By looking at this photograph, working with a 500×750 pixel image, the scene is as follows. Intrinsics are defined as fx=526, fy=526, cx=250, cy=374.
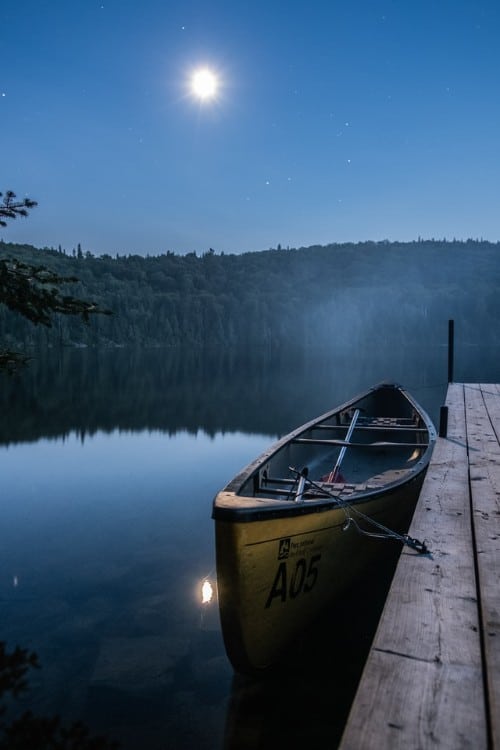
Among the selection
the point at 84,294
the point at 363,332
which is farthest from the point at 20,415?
the point at 363,332

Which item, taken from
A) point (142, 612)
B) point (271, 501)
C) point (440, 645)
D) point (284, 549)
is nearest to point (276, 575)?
point (284, 549)

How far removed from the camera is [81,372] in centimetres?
6612

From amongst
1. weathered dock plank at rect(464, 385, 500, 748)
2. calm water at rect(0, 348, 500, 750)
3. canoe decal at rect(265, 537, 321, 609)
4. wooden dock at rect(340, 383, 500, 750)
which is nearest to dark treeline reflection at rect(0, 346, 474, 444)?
calm water at rect(0, 348, 500, 750)

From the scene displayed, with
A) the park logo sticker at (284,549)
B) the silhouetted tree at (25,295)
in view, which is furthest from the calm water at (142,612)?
the silhouetted tree at (25,295)

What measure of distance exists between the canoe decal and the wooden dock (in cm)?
113

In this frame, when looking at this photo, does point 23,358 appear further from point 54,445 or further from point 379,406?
point 54,445

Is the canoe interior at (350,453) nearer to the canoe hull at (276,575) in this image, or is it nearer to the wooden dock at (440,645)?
the canoe hull at (276,575)

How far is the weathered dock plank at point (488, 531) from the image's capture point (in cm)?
293

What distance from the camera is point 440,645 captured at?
326 cm

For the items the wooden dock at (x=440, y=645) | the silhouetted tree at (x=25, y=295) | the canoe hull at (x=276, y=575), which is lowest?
the canoe hull at (x=276, y=575)

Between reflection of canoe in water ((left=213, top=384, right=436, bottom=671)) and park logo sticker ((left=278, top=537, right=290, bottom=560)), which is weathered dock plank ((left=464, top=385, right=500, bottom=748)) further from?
park logo sticker ((left=278, top=537, right=290, bottom=560))

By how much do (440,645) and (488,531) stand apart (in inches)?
84.4

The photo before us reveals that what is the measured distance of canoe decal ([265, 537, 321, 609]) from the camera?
5.26 meters

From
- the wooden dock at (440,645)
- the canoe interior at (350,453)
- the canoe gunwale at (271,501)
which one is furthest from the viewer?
the canoe interior at (350,453)
